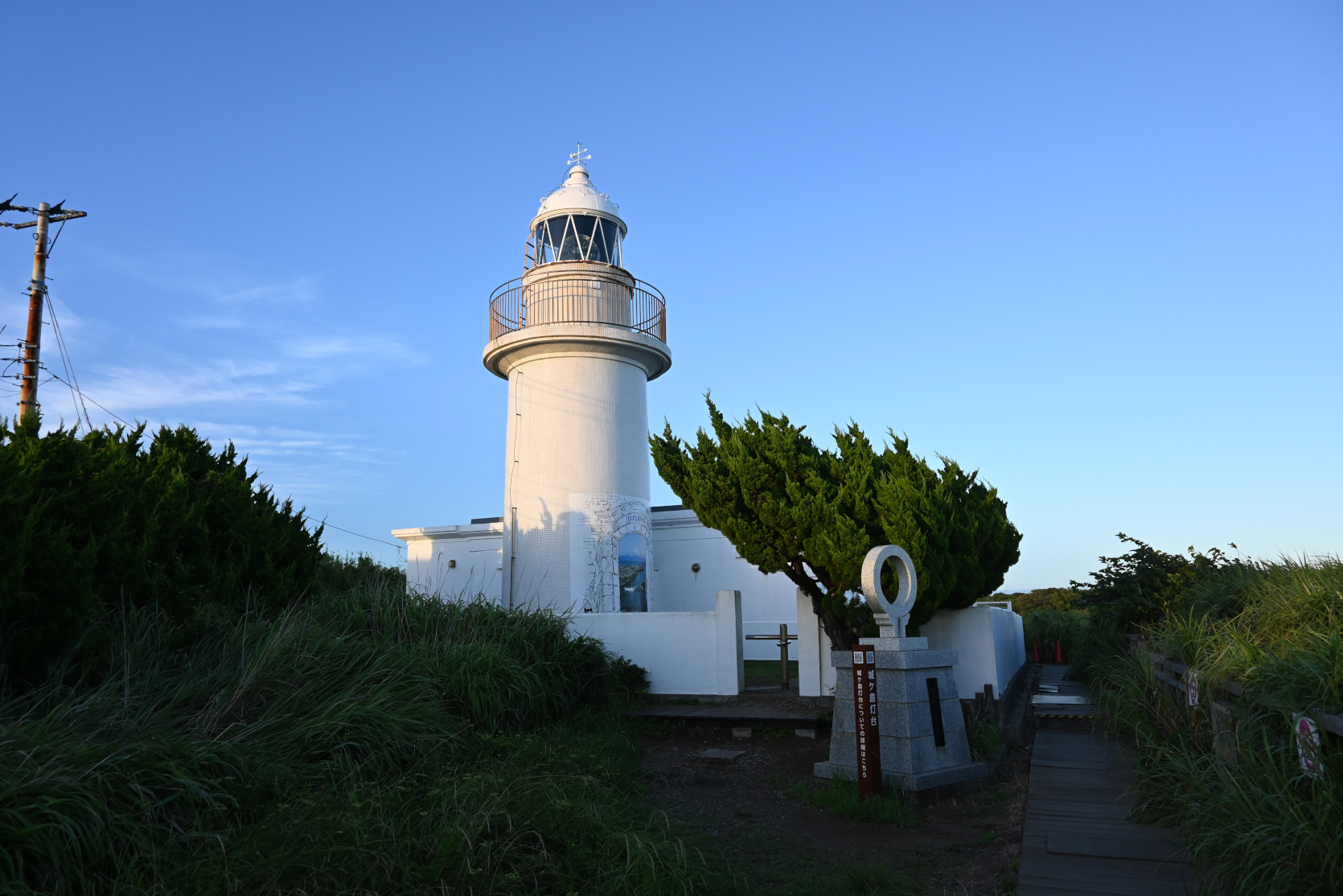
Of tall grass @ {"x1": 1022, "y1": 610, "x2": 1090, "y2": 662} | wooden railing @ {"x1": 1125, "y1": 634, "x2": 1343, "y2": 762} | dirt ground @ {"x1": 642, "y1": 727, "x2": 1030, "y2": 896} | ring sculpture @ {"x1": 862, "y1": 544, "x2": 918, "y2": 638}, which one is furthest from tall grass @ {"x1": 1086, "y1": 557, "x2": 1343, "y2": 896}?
tall grass @ {"x1": 1022, "y1": 610, "x2": 1090, "y2": 662}

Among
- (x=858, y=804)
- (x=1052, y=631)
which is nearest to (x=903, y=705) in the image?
(x=858, y=804)

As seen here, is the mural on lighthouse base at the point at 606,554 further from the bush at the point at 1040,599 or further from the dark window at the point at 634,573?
the bush at the point at 1040,599

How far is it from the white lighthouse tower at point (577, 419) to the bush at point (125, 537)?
5129mm

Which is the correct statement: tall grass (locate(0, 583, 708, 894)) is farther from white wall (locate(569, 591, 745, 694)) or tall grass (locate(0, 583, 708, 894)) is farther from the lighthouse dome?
the lighthouse dome

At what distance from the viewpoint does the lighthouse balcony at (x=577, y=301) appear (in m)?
16.4

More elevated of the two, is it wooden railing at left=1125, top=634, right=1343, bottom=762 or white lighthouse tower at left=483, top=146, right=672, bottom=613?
white lighthouse tower at left=483, top=146, right=672, bottom=613

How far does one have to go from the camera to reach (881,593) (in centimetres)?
842

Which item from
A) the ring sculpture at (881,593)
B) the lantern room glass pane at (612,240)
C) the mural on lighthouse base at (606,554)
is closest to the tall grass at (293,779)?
the ring sculpture at (881,593)

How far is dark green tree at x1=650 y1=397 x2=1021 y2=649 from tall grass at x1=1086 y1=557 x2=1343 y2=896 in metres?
2.81

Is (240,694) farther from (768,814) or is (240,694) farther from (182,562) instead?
(768,814)

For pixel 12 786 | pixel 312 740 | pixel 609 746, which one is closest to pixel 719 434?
pixel 609 746

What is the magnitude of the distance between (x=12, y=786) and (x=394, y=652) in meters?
4.48

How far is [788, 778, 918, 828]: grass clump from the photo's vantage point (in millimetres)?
7277

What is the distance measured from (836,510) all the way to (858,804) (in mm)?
3977
